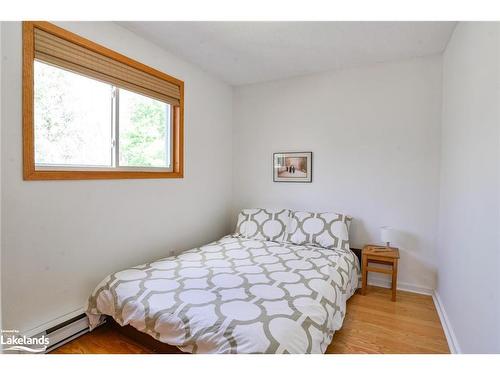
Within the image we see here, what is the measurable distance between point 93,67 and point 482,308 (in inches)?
118

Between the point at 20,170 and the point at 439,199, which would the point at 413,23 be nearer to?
the point at 439,199

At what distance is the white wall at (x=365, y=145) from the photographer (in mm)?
2869

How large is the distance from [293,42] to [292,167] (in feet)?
4.88

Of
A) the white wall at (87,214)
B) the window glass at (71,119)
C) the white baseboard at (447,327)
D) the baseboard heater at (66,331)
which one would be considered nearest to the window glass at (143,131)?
the window glass at (71,119)

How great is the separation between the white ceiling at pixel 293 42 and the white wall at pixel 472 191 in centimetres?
35

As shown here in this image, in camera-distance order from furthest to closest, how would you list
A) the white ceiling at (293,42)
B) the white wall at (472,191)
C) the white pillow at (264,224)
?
the white pillow at (264,224) < the white ceiling at (293,42) < the white wall at (472,191)

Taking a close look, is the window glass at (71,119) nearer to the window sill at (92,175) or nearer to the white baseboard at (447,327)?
the window sill at (92,175)

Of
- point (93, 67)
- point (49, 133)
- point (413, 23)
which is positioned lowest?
point (49, 133)

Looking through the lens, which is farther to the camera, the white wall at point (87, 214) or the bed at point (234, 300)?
the white wall at point (87, 214)

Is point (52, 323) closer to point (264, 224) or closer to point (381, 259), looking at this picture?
point (264, 224)

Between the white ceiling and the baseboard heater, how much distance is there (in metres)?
2.42
